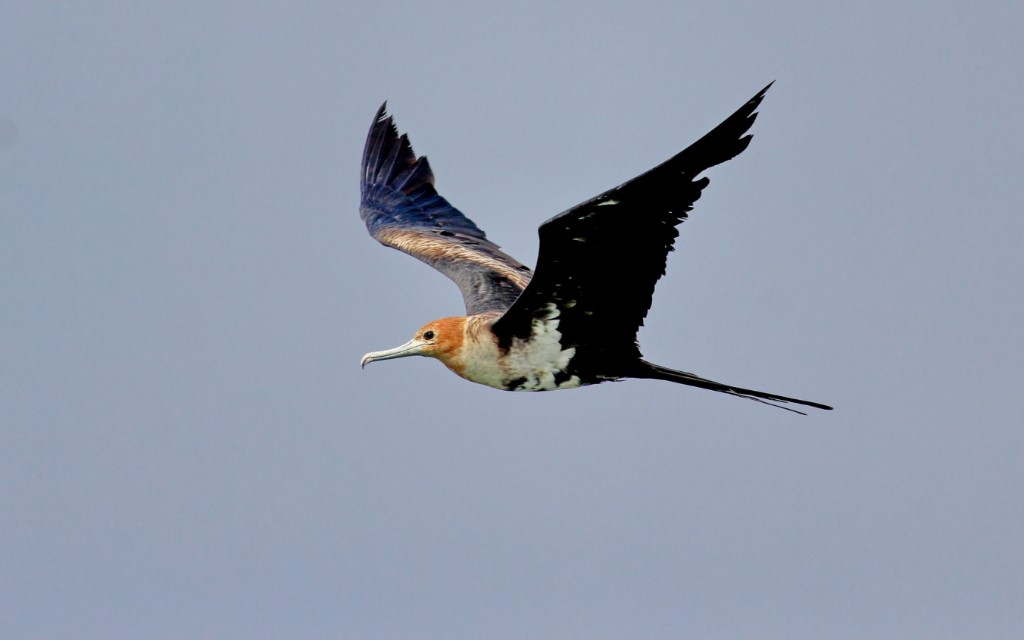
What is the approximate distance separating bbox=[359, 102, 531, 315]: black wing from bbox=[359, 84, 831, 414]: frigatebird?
0.02m

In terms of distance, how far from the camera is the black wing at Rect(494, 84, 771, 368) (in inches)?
305

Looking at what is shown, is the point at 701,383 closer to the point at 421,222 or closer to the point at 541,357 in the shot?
the point at 541,357

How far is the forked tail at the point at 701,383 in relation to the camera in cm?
884

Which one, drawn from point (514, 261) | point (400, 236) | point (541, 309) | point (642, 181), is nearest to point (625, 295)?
point (541, 309)

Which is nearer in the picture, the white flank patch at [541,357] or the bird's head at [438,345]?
the white flank patch at [541,357]

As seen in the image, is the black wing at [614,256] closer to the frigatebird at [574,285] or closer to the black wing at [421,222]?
the frigatebird at [574,285]

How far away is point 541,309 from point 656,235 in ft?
3.34

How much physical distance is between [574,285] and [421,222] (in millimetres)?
3692

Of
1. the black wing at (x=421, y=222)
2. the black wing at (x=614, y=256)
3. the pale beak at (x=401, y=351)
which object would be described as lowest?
the pale beak at (x=401, y=351)

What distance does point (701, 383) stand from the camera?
916 centimetres

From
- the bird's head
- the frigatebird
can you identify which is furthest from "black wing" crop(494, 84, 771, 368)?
the bird's head

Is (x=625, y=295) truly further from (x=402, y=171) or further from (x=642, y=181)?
(x=402, y=171)

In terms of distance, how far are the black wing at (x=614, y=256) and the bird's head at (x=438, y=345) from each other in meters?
0.33

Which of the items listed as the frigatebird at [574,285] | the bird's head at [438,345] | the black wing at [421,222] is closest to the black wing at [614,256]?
the frigatebird at [574,285]
